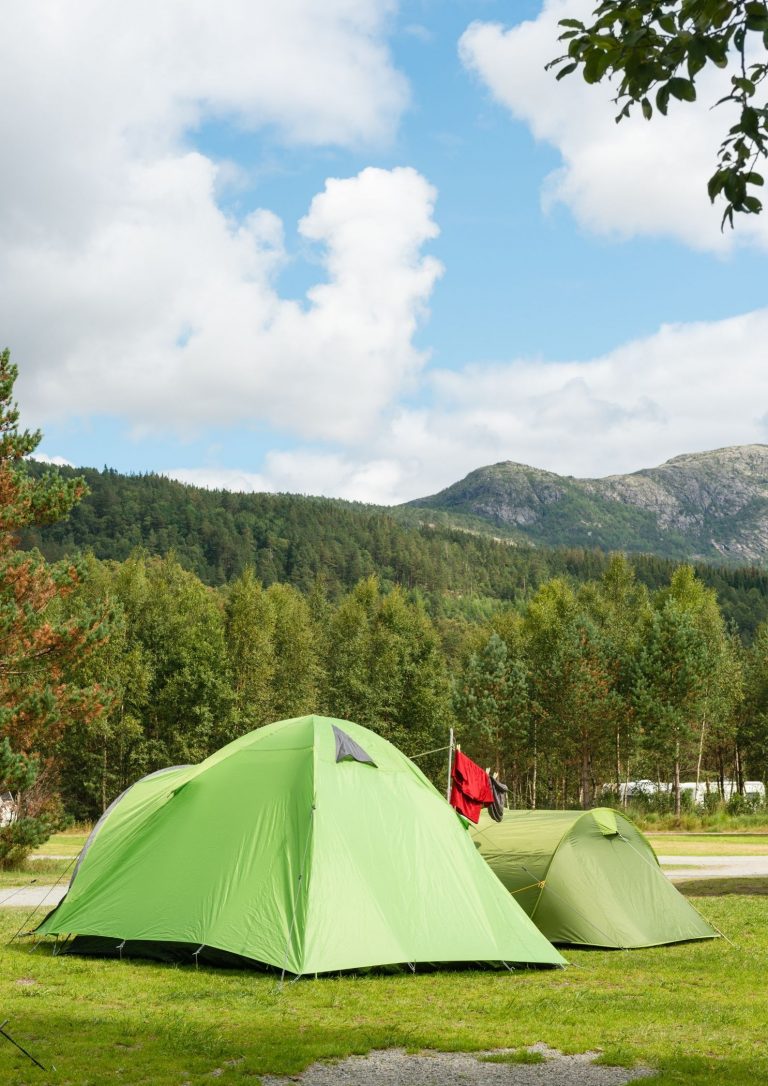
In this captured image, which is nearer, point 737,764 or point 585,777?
point 585,777

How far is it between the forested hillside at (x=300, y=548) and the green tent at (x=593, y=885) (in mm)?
105984

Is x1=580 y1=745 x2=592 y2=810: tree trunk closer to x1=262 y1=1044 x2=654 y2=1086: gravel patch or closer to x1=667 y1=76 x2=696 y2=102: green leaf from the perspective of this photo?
x1=262 y1=1044 x2=654 y2=1086: gravel patch

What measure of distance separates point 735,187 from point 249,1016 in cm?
781

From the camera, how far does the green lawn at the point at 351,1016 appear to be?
289 inches

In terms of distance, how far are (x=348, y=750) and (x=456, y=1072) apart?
5.24 metres

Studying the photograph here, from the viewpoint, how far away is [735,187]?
4.58 m

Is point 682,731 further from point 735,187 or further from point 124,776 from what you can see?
point 735,187

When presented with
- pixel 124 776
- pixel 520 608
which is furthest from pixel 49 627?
pixel 520 608

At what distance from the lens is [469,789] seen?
545 inches

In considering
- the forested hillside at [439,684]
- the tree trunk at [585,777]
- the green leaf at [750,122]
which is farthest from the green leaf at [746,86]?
the tree trunk at [585,777]

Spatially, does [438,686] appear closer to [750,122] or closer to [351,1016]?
[351,1016]

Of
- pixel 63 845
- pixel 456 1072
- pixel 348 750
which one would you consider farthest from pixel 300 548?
pixel 456 1072

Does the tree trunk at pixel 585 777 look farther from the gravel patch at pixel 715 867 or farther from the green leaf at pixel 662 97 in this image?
the green leaf at pixel 662 97

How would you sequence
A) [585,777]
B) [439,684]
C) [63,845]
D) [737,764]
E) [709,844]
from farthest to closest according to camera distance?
[737,764] < [439,684] < [585,777] < [63,845] < [709,844]
